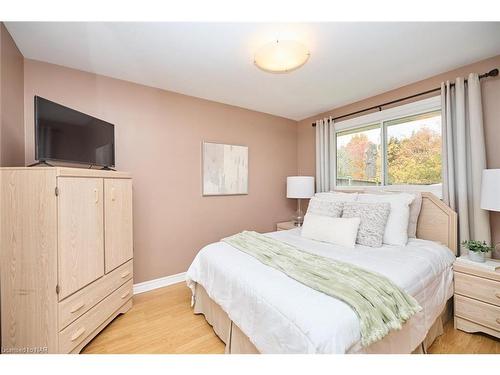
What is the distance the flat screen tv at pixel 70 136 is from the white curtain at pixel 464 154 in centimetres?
330

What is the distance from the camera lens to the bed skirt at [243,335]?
3.66ft

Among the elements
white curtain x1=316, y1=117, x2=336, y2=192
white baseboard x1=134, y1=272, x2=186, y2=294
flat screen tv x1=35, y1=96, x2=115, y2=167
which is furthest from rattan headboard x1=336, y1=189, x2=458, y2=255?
flat screen tv x1=35, y1=96, x2=115, y2=167

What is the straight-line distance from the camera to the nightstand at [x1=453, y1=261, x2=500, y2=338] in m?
1.57

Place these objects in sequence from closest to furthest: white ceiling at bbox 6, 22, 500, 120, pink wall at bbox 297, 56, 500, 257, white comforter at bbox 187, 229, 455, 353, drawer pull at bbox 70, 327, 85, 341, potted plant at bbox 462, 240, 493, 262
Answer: white comforter at bbox 187, 229, 455, 353 → drawer pull at bbox 70, 327, 85, 341 → white ceiling at bbox 6, 22, 500, 120 → potted plant at bbox 462, 240, 493, 262 → pink wall at bbox 297, 56, 500, 257

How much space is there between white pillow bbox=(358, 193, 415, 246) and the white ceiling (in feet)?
4.19

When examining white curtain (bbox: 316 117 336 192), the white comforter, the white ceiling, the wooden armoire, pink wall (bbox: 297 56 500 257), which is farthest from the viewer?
white curtain (bbox: 316 117 336 192)

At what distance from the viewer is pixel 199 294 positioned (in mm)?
1979

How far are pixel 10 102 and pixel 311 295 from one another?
8.08 ft

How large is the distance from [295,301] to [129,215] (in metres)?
1.70

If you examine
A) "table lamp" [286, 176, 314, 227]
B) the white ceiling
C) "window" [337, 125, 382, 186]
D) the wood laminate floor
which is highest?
the white ceiling

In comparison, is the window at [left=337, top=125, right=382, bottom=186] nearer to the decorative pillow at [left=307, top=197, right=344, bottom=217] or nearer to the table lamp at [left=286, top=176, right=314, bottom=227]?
the table lamp at [left=286, top=176, right=314, bottom=227]

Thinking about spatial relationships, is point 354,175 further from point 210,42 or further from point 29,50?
point 29,50
